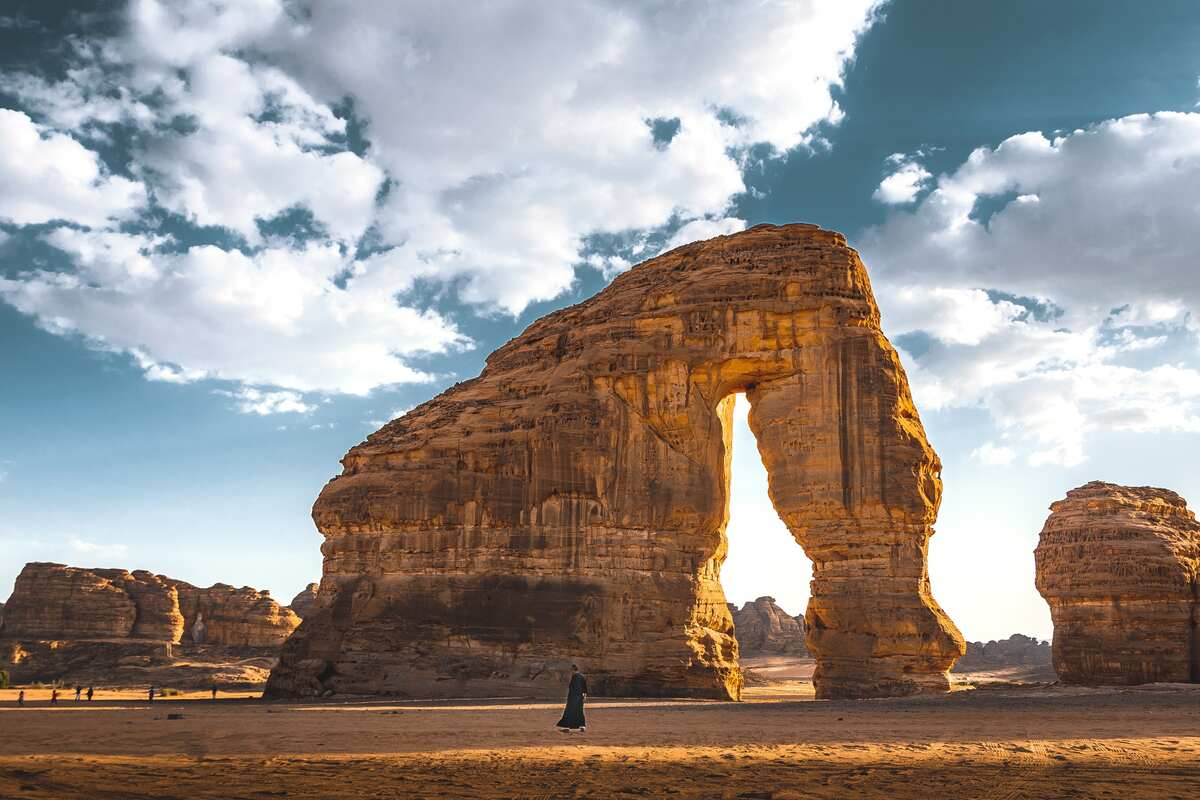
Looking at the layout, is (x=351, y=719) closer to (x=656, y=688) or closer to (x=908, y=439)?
(x=656, y=688)

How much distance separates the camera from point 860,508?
32531 millimetres

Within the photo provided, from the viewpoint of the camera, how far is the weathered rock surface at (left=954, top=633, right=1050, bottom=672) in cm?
8981

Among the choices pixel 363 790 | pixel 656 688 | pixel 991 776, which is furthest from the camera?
pixel 656 688

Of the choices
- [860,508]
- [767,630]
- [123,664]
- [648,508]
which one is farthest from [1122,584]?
[767,630]

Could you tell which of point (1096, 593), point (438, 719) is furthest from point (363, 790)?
point (1096, 593)

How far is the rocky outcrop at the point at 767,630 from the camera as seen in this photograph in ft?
308

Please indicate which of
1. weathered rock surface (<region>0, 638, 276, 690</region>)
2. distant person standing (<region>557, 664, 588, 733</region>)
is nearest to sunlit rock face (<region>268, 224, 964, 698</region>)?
distant person standing (<region>557, 664, 588, 733</region>)

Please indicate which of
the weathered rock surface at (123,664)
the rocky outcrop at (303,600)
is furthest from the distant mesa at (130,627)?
the rocky outcrop at (303,600)

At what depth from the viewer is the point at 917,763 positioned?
45.7 feet

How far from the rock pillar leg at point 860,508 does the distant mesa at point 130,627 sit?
38040 millimetres

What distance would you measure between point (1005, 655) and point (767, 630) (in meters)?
23.2

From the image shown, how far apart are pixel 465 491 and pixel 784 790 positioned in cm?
2290

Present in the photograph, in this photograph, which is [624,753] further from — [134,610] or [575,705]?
[134,610]

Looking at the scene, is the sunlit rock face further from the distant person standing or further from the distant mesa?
the distant mesa
